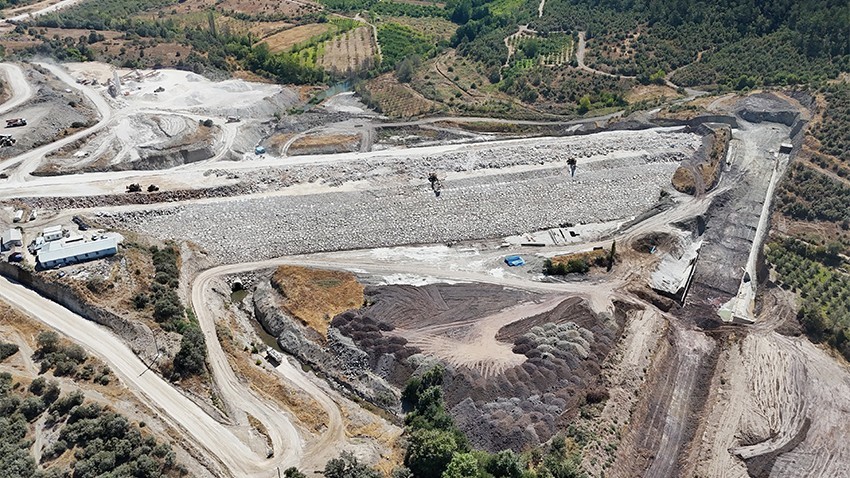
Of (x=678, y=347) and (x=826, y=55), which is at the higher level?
(x=826, y=55)

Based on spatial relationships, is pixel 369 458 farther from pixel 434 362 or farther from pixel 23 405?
pixel 23 405

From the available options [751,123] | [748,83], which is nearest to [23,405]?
[751,123]

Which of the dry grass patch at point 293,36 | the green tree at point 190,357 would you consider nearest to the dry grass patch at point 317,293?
the green tree at point 190,357

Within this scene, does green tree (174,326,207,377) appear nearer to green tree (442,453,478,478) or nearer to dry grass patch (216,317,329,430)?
dry grass patch (216,317,329,430)

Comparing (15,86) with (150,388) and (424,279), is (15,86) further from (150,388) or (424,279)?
(424,279)

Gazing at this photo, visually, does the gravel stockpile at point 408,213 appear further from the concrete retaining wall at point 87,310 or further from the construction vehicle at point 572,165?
the concrete retaining wall at point 87,310

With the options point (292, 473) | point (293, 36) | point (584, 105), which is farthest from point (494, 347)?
point (293, 36)

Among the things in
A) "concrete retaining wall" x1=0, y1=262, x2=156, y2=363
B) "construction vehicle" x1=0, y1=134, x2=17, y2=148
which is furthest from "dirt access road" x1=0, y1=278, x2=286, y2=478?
"construction vehicle" x1=0, y1=134, x2=17, y2=148
